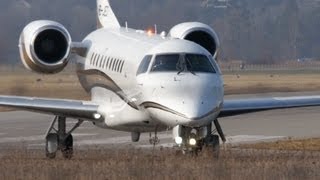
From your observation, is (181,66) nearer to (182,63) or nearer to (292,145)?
(182,63)

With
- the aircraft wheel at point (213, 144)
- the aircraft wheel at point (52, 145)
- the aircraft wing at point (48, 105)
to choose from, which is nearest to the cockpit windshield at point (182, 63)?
the aircraft wheel at point (213, 144)

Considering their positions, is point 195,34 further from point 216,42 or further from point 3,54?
point 3,54

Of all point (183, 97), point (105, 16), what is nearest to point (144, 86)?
point (183, 97)

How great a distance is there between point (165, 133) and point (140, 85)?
30.0ft

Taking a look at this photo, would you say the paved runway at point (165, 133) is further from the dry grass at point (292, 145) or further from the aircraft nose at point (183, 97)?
the aircraft nose at point (183, 97)

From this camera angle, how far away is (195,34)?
23.6 m

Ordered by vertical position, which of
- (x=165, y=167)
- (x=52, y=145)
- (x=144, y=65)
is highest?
(x=144, y=65)

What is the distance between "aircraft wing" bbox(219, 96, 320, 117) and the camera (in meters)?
21.0

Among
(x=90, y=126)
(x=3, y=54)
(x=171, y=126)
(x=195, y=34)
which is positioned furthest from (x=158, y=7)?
(x=171, y=126)

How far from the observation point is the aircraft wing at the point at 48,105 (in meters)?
20.8

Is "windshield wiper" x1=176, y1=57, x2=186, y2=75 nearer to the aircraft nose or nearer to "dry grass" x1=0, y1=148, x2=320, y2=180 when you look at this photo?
the aircraft nose

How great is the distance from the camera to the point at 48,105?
20.8 meters

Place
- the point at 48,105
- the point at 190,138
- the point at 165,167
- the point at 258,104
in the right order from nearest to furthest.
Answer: the point at 165,167, the point at 190,138, the point at 48,105, the point at 258,104

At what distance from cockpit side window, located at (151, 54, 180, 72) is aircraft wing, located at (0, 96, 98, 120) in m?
2.38
